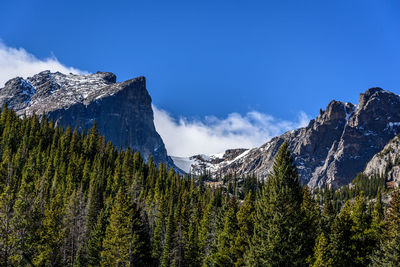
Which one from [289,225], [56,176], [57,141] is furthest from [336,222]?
[57,141]

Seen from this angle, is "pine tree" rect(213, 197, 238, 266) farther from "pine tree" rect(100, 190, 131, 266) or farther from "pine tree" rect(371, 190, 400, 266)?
"pine tree" rect(371, 190, 400, 266)

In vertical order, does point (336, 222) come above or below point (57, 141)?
below

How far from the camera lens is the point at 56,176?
9069cm

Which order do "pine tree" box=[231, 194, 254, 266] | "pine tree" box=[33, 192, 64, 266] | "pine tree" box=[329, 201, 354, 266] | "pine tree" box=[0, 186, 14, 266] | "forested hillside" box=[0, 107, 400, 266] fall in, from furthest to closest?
"pine tree" box=[33, 192, 64, 266]
"pine tree" box=[231, 194, 254, 266]
"pine tree" box=[329, 201, 354, 266]
"pine tree" box=[0, 186, 14, 266]
"forested hillside" box=[0, 107, 400, 266]

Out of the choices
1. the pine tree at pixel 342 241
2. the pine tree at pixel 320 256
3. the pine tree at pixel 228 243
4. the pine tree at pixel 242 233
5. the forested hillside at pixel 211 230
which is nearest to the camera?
the pine tree at pixel 320 256

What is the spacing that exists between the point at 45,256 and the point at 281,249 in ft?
102

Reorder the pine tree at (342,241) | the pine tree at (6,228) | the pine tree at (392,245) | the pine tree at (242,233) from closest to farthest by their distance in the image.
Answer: the pine tree at (6,228)
the pine tree at (392,245)
the pine tree at (342,241)
the pine tree at (242,233)

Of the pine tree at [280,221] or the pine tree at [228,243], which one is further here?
the pine tree at [228,243]

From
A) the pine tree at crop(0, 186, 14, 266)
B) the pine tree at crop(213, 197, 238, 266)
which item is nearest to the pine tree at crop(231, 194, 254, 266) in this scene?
the pine tree at crop(213, 197, 238, 266)

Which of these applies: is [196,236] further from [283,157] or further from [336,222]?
[283,157]

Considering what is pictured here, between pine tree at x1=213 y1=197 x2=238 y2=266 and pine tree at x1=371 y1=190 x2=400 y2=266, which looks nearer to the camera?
pine tree at x1=371 y1=190 x2=400 y2=266

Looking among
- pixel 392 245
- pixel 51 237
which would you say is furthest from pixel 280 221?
pixel 51 237

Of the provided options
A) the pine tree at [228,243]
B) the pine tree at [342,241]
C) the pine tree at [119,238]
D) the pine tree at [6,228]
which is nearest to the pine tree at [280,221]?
the pine tree at [342,241]

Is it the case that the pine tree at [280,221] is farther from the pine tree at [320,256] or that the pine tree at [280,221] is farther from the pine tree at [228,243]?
the pine tree at [228,243]
